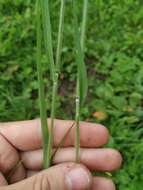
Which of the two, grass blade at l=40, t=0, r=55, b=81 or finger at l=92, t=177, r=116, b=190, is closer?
grass blade at l=40, t=0, r=55, b=81

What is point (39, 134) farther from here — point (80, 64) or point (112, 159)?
point (80, 64)

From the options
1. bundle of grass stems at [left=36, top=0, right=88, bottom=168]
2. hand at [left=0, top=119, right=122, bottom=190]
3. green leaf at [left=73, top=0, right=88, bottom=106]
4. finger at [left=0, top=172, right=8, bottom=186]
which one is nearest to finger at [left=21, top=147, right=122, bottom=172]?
hand at [left=0, top=119, right=122, bottom=190]

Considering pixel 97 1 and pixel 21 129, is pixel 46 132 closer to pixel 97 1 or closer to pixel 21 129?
pixel 21 129

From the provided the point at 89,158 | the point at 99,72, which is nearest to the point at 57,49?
the point at 89,158

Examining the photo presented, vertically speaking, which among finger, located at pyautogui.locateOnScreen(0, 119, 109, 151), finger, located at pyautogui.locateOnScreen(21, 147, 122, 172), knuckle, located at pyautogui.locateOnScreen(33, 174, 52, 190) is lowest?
finger, located at pyautogui.locateOnScreen(21, 147, 122, 172)

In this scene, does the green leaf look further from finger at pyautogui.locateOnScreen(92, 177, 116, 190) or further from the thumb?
finger at pyautogui.locateOnScreen(92, 177, 116, 190)

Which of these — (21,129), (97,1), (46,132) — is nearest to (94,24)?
(97,1)
